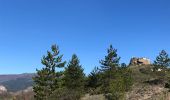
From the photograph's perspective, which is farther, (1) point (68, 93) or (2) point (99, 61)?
(2) point (99, 61)

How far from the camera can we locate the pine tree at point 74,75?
76812 mm

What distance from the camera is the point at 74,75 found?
78438 mm

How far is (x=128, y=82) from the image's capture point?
67438 millimetres

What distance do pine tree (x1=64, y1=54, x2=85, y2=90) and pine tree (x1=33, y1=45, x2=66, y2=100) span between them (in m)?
4.93

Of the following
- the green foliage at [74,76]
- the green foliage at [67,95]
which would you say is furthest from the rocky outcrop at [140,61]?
the green foliage at [67,95]

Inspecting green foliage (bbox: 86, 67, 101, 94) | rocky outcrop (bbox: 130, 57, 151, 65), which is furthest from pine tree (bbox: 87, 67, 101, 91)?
rocky outcrop (bbox: 130, 57, 151, 65)

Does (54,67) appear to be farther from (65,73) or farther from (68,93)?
(68,93)

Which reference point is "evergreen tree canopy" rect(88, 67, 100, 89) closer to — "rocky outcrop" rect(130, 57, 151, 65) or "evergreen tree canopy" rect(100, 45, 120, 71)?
"evergreen tree canopy" rect(100, 45, 120, 71)

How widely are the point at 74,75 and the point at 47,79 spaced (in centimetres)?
851

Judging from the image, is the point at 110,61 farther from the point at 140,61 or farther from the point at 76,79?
the point at 140,61

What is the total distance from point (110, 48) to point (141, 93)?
2937 cm

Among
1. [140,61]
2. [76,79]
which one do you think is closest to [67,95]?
[76,79]

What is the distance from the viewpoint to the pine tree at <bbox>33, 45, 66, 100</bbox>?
81.0 metres

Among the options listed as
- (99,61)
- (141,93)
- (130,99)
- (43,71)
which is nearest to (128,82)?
(141,93)
